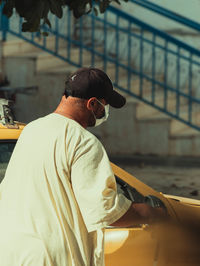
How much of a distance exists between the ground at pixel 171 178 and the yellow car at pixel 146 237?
4.02 metres

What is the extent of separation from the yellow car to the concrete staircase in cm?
646

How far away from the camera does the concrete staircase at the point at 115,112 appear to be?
33.0ft

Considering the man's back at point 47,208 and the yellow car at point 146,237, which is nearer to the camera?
the man's back at point 47,208

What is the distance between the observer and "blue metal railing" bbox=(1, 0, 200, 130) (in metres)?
10.4

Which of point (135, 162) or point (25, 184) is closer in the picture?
point (25, 184)

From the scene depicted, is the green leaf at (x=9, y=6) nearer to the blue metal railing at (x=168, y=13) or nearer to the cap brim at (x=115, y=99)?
the cap brim at (x=115, y=99)

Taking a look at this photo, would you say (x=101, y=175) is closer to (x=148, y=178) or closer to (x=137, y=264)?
(x=137, y=264)

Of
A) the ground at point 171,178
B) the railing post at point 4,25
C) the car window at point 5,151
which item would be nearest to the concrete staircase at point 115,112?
the railing post at point 4,25

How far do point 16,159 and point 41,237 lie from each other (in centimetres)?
31

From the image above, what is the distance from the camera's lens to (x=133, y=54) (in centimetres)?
1064

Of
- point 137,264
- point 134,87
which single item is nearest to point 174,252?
point 137,264

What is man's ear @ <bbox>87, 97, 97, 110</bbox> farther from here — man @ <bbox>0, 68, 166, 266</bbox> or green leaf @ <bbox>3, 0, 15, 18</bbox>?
green leaf @ <bbox>3, 0, 15, 18</bbox>

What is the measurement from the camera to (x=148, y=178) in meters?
8.61

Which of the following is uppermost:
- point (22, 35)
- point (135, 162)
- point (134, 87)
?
point (22, 35)
